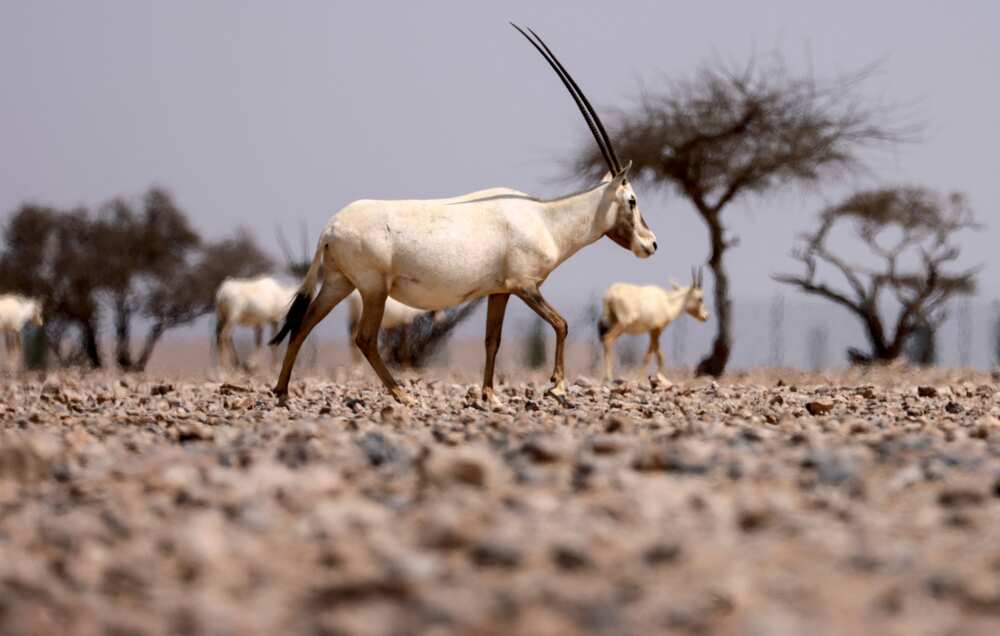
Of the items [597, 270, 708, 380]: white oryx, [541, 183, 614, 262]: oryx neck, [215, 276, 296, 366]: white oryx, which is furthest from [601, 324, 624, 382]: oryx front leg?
[541, 183, 614, 262]: oryx neck

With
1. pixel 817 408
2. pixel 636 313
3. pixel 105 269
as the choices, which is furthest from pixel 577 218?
pixel 105 269

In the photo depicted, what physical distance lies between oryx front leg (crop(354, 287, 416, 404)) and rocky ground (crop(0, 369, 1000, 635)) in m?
3.12

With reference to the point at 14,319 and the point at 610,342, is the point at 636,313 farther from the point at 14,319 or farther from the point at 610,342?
the point at 14,319

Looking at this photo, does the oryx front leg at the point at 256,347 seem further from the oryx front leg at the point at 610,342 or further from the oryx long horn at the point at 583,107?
the oryx long horn at the point at 583,107

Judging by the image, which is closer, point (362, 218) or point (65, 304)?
point (362, 218)

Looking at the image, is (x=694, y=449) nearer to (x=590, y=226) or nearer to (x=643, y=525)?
(x=643, y=525)

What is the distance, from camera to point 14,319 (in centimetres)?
2259

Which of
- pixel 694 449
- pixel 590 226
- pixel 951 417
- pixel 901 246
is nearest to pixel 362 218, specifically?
pixel 590 226

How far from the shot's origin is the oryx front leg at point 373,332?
8.55 metres

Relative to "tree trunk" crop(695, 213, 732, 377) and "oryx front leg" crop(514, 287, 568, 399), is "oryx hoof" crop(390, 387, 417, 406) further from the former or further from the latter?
"tree trunk" crop(695, 213, 732, 377)

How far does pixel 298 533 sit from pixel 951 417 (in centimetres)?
563

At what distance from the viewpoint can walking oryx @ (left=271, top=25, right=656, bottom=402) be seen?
8461 mm

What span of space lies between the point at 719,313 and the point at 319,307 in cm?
1148

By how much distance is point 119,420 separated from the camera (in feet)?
23.8
